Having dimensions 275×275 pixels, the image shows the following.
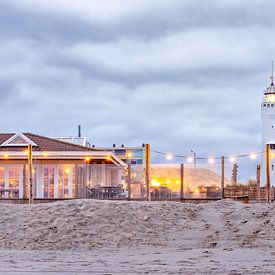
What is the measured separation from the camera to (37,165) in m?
29.3

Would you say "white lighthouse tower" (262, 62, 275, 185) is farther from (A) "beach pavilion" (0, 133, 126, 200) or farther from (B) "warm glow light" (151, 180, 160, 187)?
(B) "warm glow light" (151, 180, 160, 187)

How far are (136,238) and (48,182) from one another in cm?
1392

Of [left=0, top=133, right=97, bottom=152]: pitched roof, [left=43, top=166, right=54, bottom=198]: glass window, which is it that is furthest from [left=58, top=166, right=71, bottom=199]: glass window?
[left=0, top=133, right=97, bottom=152]: pitched roof

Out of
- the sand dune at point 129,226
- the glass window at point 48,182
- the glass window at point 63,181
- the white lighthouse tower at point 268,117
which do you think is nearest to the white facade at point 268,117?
the white lighthouse tower at point 268,117

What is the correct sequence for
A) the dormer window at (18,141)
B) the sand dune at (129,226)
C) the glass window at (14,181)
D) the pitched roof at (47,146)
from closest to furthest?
the sand dune at (129,226), the glass window at (14,181), the pitched roof at (47,146), the dormer window at (18,141)

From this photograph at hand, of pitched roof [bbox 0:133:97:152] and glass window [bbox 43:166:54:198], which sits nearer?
glass window [bbox 43:166:54:198]

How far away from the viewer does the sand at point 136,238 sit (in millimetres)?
11680

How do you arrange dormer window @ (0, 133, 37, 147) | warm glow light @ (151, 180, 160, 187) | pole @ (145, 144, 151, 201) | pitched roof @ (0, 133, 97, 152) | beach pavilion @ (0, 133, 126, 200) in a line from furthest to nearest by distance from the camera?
dormer window @ (0, 133, 37, 147), pitched roof @ (0, 133, 97, 152), beach pavilion @ (0, 133, 126, 200), warm glow light @ (151, 180, 160, 187), pole @ (145, 144, 151, 201)

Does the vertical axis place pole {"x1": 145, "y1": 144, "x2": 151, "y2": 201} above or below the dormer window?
below

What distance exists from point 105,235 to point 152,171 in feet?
41.4

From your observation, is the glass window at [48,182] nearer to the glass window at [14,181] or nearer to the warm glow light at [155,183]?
the glass window at [14,181]

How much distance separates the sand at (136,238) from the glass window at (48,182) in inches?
401

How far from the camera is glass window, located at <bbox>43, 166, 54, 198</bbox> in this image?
29000 mm

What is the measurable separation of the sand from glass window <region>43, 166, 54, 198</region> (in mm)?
10188
